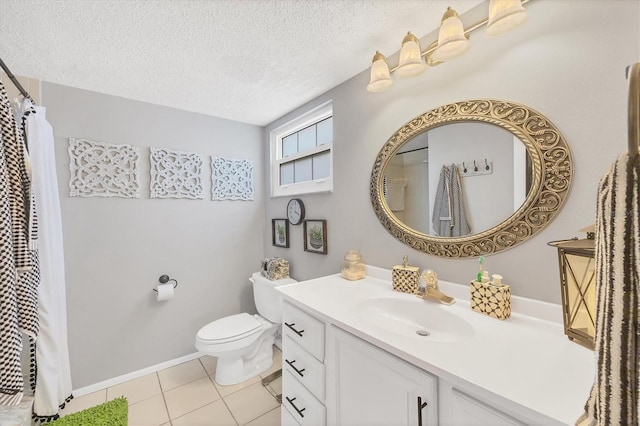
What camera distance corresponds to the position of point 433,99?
1268mm

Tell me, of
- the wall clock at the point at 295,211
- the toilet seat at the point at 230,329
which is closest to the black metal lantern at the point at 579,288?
the wall clock at the point at 295,211

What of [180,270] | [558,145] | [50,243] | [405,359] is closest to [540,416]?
[405,359]

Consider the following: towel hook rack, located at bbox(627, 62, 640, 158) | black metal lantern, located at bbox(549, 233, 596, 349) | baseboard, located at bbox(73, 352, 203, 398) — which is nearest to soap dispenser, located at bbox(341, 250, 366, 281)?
black metal lantern, located at bbox(549, 233, 596, 349)

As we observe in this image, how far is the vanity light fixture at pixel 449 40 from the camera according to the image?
881 mm

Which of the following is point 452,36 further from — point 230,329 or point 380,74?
point 230,329

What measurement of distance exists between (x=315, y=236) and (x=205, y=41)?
143 centimetres

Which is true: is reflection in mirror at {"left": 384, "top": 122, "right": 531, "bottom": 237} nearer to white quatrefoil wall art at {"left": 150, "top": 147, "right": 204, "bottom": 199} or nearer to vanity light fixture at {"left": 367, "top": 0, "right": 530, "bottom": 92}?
vanity light fixture at {"left": 367, "top": 0, "right": 530, "bottom": 92}

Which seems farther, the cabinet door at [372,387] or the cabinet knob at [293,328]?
the cabinet knob at [293,328]

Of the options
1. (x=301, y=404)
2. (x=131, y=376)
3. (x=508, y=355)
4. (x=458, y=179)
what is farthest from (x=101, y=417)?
(x=458, y=179)

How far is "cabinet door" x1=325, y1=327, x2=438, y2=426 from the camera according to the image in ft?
2.41

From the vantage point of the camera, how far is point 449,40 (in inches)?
39.5

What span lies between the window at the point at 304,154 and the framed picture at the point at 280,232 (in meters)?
0.28

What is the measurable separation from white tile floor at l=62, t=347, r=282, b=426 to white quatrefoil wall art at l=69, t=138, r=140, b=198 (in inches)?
59.1

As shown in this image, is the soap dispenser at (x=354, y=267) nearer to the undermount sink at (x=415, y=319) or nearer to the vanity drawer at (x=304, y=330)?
the undermount sink at (x=415, y=319)
